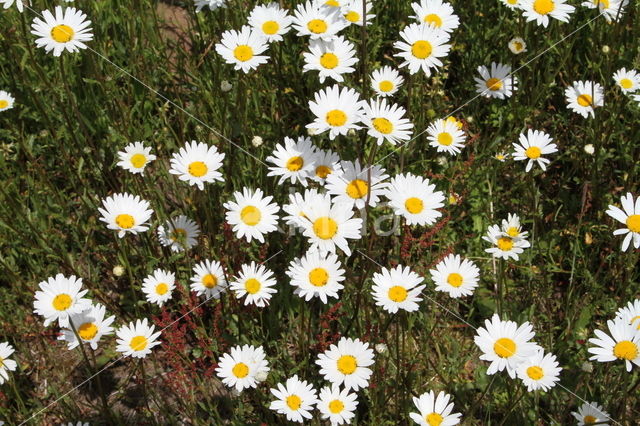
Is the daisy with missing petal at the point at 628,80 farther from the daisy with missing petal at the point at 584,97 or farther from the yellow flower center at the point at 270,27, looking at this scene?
the yellow flower center at the point at 270,27

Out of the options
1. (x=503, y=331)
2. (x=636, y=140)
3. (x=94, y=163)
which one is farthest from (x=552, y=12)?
(x=94, y=163)

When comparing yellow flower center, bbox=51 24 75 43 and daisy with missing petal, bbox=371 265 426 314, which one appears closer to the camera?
daisy with missing petal, bbox=371 265 426 314

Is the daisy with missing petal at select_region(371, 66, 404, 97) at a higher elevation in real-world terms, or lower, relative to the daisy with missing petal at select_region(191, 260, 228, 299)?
higher

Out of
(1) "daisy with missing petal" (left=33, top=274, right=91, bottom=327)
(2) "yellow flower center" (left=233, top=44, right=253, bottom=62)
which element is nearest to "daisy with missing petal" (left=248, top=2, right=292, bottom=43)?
(2) "yellow flower center" (left=233, top=44, right=253, bottom=62)

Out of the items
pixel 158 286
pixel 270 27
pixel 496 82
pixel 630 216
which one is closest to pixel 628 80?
pixel 496 82

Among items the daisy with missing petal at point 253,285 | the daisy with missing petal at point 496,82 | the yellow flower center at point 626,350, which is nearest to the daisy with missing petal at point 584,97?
the daisy with missing petal at point 496,82

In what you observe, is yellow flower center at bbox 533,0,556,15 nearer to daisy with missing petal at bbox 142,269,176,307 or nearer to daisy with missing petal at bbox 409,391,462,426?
daisy with missing petal at bbox 409,391,462,426
